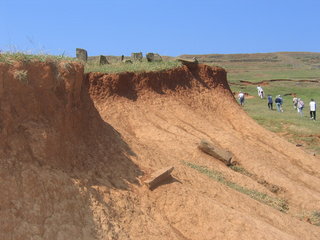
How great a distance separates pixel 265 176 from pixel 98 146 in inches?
290

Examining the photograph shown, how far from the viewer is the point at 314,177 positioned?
625 inches

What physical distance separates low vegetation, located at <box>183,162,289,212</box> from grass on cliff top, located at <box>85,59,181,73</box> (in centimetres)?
573

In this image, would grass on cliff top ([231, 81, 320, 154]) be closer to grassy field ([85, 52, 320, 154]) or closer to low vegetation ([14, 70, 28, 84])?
grassy field ([85, 52, 320, 154])

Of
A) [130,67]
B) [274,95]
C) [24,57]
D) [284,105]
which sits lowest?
[284,105]

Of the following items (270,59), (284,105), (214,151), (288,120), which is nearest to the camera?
(214,151)

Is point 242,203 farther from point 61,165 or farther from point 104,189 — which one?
point 61,165

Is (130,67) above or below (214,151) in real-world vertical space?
above

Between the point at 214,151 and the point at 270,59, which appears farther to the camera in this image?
the point at 270,59

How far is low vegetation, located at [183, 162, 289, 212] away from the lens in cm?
1185

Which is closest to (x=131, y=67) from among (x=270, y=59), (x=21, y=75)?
(x=21, y=75)

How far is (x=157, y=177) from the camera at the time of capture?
29.0 ft

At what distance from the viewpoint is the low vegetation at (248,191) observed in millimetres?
11852

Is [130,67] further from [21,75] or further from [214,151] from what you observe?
[21,75]

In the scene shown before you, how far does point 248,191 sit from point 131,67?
7616mm
